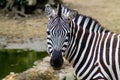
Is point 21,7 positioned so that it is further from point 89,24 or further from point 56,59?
point 56,59

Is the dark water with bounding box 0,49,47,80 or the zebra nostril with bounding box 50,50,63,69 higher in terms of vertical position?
the zebra nostril with bounding box 50,50,63,69

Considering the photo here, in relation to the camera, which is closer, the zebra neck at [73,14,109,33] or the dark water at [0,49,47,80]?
the zebra neck at [73,14,109,33]

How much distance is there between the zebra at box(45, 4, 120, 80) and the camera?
598 cm

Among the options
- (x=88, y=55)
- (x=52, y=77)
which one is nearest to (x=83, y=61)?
(x=88, y=55)

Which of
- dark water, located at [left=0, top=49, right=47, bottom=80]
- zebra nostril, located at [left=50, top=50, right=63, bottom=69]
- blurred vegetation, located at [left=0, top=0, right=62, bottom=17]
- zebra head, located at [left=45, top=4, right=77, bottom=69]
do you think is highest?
zebra head, located at [left=45, top=4, right=77, bottom=69]

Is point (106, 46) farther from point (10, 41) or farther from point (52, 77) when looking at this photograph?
point (10, 41)

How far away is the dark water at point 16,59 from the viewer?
450 inches

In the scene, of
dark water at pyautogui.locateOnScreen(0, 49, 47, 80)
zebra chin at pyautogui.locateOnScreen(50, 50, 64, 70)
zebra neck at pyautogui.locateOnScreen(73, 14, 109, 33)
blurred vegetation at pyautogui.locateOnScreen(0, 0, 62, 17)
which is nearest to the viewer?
zebra chin at pyautogui.locateOnScreen(50, 50, 64, 70)

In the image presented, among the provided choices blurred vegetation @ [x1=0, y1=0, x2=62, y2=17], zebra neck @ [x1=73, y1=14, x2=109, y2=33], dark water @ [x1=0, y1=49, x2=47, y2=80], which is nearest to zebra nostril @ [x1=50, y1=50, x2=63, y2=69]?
zebra neck @ [x1=73, y1=14, x2=109, y2=33]

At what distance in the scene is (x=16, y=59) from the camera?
40.6ft

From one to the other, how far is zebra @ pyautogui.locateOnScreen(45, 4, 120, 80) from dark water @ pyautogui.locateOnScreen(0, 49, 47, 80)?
4.69 m

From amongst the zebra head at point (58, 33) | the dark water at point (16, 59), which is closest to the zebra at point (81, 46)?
the zebra head at point (58, 33)

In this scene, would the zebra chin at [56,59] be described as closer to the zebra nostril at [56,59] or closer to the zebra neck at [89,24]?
the zebra nostril at [56,59]

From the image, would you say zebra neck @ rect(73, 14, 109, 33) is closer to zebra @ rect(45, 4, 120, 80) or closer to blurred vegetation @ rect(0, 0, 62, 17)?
zebra @ rect(45, 4, 120, 80)
